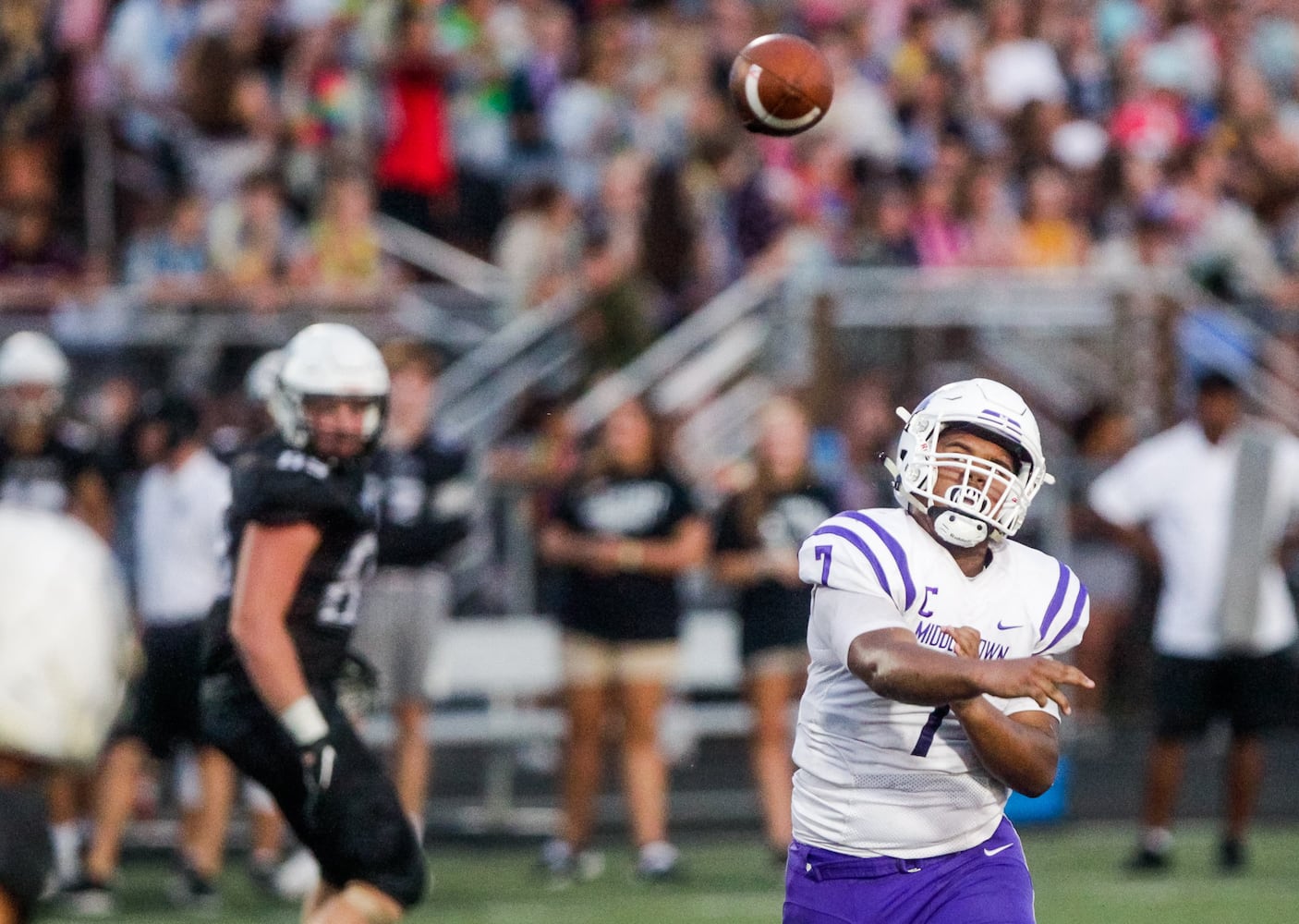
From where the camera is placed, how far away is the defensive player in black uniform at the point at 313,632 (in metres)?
6.15

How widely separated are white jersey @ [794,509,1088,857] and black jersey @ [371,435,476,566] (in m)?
4.76

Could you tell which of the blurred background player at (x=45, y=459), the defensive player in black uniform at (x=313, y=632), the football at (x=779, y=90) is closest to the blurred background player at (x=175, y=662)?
the blurred background player at (x=45, y=459)

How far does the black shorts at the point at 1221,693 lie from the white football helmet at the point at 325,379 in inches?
173

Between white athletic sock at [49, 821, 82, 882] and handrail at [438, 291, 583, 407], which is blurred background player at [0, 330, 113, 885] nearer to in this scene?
white athletic sock at [49, 821, 82, 882]

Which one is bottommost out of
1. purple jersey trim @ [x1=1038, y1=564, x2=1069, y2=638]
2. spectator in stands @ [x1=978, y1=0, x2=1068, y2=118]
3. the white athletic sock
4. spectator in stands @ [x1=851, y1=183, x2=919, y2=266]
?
the white athletic sock

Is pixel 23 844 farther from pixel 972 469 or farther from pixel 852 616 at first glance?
pixel 972 469

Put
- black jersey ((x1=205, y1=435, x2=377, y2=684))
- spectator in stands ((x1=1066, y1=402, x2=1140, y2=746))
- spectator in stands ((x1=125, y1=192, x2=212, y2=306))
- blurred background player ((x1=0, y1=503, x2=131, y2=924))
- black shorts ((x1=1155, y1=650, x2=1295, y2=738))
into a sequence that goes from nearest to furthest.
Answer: blurred background player ((x1=0, y1=503, x2=131, y2=924)) < black jersey ((x1=205, y1=435, x2=377, y2=684)) < black shorts ((x1=1155, y1=650, x2=1295, y2=738)) < spectator in stands ((x1=125, y1=192, x2=212, y2=306)) < spectator in stands ((x1=1066, y1=402, x2=1140, y2=746))

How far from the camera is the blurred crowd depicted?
1243 centimetres

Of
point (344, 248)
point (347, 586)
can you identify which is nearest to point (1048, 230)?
point (344, 248)

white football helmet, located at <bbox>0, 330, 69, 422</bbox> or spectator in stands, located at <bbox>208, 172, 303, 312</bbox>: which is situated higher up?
spectator in stands, located at <bbox>208, 172, 303, 312</bbox>

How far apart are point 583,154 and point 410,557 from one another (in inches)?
193

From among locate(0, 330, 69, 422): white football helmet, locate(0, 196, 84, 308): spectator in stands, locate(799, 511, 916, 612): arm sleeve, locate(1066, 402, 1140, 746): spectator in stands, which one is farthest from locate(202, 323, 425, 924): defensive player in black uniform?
locate(1066, 402, 1140, 746): spectator in stands

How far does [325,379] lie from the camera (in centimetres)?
652

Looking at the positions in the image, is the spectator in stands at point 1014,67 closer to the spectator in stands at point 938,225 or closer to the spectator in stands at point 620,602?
the spectator in stands at point 938,225
